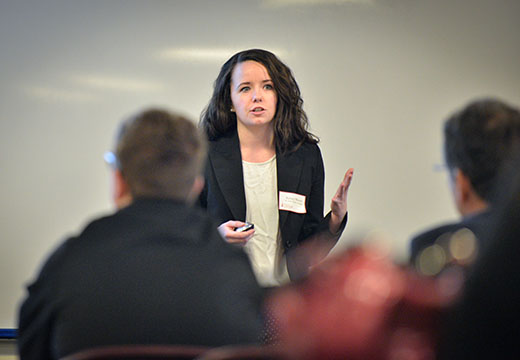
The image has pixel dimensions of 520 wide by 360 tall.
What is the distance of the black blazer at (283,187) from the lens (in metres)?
2.45

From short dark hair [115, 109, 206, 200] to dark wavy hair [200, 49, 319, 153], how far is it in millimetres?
1286

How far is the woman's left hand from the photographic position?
2.37m

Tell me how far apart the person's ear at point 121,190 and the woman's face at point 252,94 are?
1206 millimetres

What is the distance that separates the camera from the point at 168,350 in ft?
2.93

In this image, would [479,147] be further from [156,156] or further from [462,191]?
[156,156]

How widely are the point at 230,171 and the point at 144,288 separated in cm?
147

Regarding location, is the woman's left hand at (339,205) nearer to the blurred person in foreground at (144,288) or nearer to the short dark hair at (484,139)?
the short dark hair at (484,139)

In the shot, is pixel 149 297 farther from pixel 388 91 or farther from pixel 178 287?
pixel 388 91

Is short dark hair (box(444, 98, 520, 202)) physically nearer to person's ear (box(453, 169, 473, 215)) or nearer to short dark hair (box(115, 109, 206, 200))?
person's ear (box(453, 169, 473, 215))

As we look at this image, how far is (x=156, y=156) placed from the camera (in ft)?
4.26

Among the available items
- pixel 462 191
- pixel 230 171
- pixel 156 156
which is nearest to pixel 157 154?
pixel 156 156

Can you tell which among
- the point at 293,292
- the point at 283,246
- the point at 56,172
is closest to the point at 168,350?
the point at 293,292

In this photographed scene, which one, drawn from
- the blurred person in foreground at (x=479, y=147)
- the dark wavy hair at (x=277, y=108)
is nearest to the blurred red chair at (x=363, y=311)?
the blurred person in foreground at (x=479, y=147)

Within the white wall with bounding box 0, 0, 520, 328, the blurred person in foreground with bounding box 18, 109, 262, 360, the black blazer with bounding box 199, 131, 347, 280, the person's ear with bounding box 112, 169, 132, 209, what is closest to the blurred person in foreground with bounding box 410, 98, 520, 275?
the blurred person in foreground with bounding box 18, 109, 262, 360
